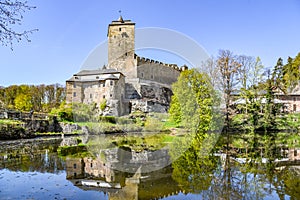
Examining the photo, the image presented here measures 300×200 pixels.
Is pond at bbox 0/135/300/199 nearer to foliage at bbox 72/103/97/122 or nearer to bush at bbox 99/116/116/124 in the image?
bush at bbox 99/116/116/124

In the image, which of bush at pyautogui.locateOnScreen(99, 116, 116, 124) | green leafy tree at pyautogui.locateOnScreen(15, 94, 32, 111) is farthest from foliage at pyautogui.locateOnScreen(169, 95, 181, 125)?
green leafy tree at pyautogui.locateOnScreen(15, 94, 32, 111)

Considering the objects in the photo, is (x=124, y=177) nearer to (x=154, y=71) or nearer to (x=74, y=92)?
(x=74, y=92)

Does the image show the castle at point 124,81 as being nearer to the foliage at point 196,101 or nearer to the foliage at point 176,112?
the foliage at point 176,112

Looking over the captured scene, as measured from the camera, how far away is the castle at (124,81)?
99.6ft

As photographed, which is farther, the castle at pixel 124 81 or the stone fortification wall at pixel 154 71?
the stone fortification wall at pixel 154 71

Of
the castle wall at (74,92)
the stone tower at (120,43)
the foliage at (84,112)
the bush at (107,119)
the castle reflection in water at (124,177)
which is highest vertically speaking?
the stone tower at (120,43)

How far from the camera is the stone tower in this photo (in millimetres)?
36600

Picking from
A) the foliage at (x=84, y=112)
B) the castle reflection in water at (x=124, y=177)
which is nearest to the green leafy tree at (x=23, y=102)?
the foliage at (x=84, y=112)

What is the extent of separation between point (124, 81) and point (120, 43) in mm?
7307

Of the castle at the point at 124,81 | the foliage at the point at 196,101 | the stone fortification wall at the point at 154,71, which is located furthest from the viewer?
the stone fortification wall at the point at 154,71

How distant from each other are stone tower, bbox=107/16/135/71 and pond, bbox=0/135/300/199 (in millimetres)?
30476

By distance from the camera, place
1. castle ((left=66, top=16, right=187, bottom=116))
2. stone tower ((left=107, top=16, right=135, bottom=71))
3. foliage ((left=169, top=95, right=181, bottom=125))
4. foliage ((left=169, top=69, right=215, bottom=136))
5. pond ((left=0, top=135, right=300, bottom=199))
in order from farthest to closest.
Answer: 1. stone tower ((left=107, top=16, right=135, bottom=71))
2. castle ((left=66, top=16, right=187, bottom=116))
3. foliage ((left=169, top=95, right=181, bottom=125))
4. foliage ((left=169, top=69, right=215, bottom=136))
5. pond ((left=0, top=135, right=300, bottom=199))

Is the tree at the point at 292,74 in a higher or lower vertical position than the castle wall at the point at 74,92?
higher

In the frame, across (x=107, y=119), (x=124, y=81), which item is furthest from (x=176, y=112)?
(x=124, y=81)
